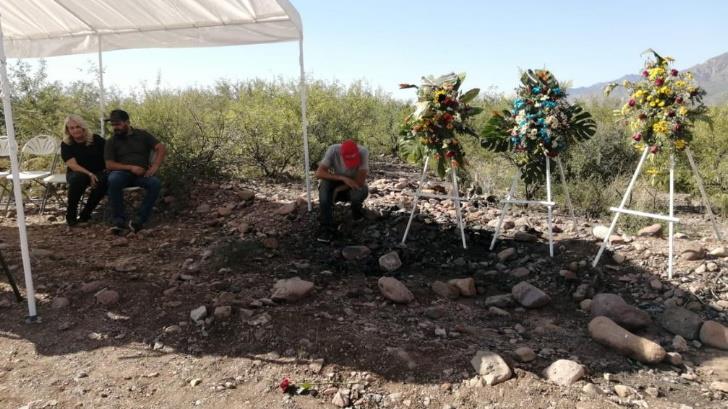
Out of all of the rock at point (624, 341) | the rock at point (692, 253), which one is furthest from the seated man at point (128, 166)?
the rock at point (692, 253)

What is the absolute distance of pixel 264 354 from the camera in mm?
2908

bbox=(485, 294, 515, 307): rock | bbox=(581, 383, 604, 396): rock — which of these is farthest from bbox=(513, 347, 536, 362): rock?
bbox=(485, 294, 515, 307): rock

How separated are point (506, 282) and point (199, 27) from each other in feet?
14.3

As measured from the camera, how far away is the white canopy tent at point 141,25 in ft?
17.1

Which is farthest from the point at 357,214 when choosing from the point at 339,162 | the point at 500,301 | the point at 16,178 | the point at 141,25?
the point at 141,25

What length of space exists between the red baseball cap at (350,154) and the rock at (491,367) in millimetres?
2668

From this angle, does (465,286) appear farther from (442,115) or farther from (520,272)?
(442,115)

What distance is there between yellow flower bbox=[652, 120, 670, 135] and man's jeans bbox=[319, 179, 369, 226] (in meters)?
2.59

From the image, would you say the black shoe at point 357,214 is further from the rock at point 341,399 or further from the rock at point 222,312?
the rock at point 341,399

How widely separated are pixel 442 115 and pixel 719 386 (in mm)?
2717

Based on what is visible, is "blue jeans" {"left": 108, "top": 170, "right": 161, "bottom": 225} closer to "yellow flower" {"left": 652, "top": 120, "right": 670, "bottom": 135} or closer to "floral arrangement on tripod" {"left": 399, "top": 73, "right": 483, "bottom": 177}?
"floral arrangement on tripod" {"left": 399, "top": 73, "right": 483, "bottom": 177}

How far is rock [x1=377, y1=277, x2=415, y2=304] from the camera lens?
12.0ft

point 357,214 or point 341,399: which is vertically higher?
point 357,214

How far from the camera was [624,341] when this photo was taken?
3.03 meters
